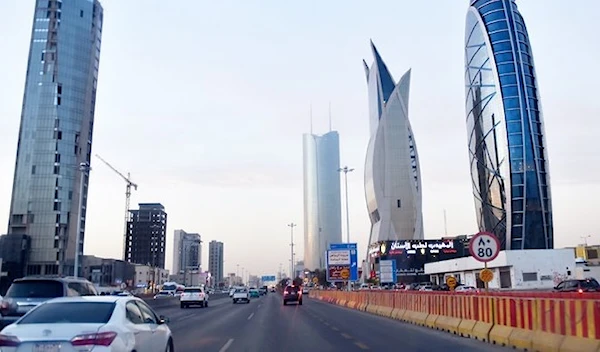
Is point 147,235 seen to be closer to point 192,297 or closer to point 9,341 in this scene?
point 192,297

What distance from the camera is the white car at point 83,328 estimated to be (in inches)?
287

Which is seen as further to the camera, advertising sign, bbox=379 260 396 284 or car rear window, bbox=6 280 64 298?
advertising sign, bbox=379 260 396 284

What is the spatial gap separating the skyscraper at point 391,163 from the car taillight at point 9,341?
15604 centimetres

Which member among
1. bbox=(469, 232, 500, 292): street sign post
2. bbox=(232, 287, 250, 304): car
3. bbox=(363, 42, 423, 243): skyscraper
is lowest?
bbox=(232, 287, 250, 304): car

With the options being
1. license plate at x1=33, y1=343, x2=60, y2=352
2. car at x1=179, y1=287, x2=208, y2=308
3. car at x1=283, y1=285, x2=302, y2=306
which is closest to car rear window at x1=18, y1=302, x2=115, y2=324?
license plate at x1=33, y1=343, x2=60, y2=352

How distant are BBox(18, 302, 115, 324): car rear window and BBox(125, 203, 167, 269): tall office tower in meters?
166

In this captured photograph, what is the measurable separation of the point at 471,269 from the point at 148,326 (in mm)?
81363

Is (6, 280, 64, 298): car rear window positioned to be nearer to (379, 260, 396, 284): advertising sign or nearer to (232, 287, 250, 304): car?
(379, 260, 396, 284): advertising sign

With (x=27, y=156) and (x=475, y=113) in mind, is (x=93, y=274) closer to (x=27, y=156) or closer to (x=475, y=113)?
(x=27, y=156)

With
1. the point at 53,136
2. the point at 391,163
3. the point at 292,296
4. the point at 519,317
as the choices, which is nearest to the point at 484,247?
the point at 519,317

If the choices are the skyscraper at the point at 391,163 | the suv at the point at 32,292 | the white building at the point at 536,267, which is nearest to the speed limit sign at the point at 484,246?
the suv at the point at 32,292

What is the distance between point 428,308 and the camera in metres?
22.0

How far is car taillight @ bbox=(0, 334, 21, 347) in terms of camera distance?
23.9ft

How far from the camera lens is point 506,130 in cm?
11594
